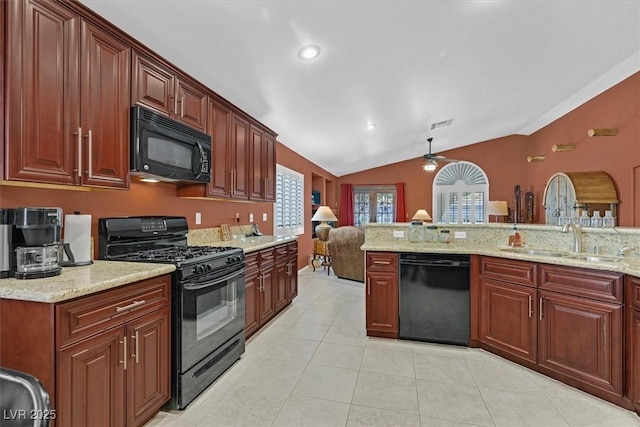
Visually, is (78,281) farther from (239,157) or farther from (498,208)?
(498,208)

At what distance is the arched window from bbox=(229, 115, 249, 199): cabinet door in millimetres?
6449

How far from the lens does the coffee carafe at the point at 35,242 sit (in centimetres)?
149

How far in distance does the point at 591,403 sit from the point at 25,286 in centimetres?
330

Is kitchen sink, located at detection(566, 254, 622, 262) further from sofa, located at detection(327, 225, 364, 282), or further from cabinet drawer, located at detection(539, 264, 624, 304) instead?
sofa, located at detection(327, 225, 364, 282)

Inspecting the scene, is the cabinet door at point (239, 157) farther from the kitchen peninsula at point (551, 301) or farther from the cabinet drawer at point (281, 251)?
the kitchen peninsula at point (551, 301)

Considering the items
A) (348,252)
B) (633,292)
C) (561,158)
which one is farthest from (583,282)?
(561,158)

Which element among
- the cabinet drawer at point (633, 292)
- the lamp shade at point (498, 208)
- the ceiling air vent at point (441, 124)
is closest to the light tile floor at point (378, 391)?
the cabinet drawer at point (633, 292)

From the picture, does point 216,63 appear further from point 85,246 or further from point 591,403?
point 591,403

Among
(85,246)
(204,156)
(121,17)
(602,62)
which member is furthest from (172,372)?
(602,62)

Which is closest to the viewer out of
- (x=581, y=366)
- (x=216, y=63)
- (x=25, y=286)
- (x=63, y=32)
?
(x=25, y=286)

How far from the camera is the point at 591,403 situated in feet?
6.77

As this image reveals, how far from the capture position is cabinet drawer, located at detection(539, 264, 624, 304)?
6.72 feet

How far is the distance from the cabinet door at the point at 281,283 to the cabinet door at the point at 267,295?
8cm

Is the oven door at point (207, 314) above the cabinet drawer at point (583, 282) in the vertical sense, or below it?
below
